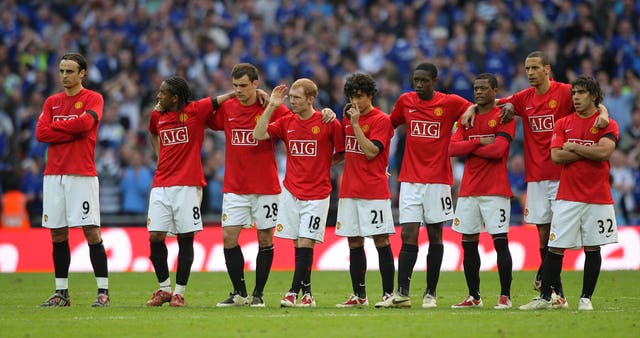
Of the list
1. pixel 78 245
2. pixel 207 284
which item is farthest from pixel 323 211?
pixel 78 245

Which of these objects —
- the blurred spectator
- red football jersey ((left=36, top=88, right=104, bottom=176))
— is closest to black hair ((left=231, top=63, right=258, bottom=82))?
red football jersey ((left=36, top=88, right=104, bottom=176))

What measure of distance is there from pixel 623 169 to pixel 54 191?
12320 millimetres

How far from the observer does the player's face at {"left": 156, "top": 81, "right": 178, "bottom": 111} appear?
12.8m

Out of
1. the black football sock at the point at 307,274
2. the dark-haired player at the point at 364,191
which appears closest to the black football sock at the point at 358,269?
the dark-haired player at the point at 364,191

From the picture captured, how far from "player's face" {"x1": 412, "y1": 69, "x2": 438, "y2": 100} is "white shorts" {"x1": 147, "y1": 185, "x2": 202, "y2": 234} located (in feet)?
9.23

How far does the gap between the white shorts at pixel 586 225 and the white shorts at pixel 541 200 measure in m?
0.80

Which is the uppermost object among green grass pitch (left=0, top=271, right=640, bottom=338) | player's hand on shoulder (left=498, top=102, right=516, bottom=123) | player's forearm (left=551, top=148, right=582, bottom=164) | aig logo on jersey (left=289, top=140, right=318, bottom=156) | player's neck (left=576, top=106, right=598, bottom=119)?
player's hand on shoulder (left=498, top=102, right=516, bottom=123)

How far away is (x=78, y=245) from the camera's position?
63.5ft

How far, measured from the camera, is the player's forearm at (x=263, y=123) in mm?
12516

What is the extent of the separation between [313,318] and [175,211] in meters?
2.48

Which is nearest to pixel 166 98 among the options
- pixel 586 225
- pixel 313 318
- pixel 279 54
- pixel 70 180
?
pixel 70 180

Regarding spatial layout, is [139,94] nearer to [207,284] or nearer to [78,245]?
[78,245]

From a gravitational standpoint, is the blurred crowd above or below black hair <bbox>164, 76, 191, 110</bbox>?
above

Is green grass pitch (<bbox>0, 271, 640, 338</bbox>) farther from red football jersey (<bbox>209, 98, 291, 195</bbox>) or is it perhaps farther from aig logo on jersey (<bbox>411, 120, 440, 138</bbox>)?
aig logo on jersey (<bbox>411, 120, 440, 138</bbox>)
